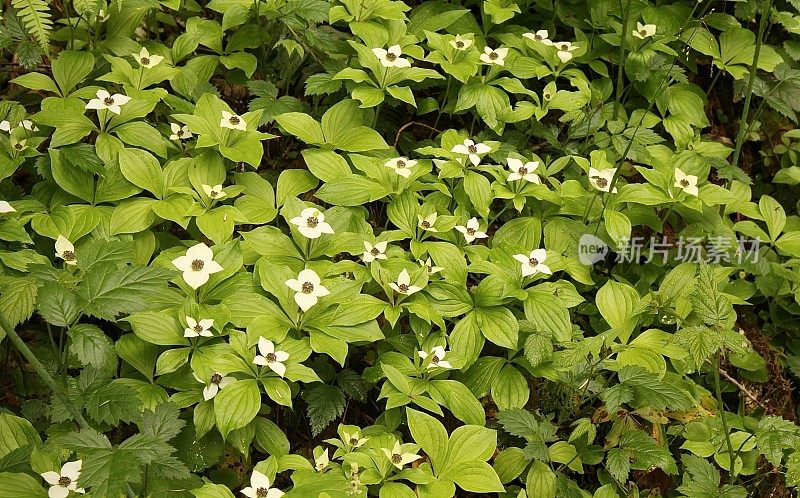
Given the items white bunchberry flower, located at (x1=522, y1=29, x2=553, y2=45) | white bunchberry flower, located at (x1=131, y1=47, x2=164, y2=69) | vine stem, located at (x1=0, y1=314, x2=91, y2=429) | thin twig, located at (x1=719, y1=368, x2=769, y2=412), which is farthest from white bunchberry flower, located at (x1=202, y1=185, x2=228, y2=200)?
thin twig, located at (x1=719, y1=368, x2=769, y2=412)

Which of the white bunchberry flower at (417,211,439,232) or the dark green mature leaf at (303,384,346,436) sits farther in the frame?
the white bunchberry flower at (417,211,439,232)

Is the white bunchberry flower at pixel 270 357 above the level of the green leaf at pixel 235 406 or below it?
above

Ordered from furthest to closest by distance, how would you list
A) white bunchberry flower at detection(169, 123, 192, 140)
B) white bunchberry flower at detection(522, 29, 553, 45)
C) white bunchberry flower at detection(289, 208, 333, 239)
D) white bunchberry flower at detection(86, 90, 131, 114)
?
1. white bunchberry flower at detection(522, 29, 553, 45)
2. white bunchberry flower at detection(169, 123, 192, 140)
3. white bunchberry flower at detection(86, 90, 131, 114)
4. white bunchberry flower at detection(289, 208, 333, 239)

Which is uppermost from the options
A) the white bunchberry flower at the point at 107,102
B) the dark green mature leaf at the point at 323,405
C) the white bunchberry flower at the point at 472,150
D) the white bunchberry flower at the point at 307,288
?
A: the white bunchberry flower at the point at 107,102

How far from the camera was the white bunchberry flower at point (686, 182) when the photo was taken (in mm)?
2996

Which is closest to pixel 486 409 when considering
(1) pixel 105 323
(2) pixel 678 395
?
(2) pixel 678 395

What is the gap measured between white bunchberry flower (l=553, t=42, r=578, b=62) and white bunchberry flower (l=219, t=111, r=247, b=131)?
1.42 metres

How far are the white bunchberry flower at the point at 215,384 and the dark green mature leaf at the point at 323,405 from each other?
300 millimetres

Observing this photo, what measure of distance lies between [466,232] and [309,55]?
1.27m

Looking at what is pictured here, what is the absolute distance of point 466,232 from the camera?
279 cm

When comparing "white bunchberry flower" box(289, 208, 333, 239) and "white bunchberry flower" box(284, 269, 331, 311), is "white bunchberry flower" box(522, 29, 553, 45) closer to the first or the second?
"white bunchberry flower" box(289, 208, 333, 239)

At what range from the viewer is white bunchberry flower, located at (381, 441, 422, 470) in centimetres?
220

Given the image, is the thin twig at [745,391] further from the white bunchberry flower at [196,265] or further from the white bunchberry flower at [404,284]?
the white bunchberry flower at [196,265]

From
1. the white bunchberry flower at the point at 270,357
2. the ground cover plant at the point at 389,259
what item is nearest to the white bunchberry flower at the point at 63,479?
the ground cover plant at the point at 389,259
